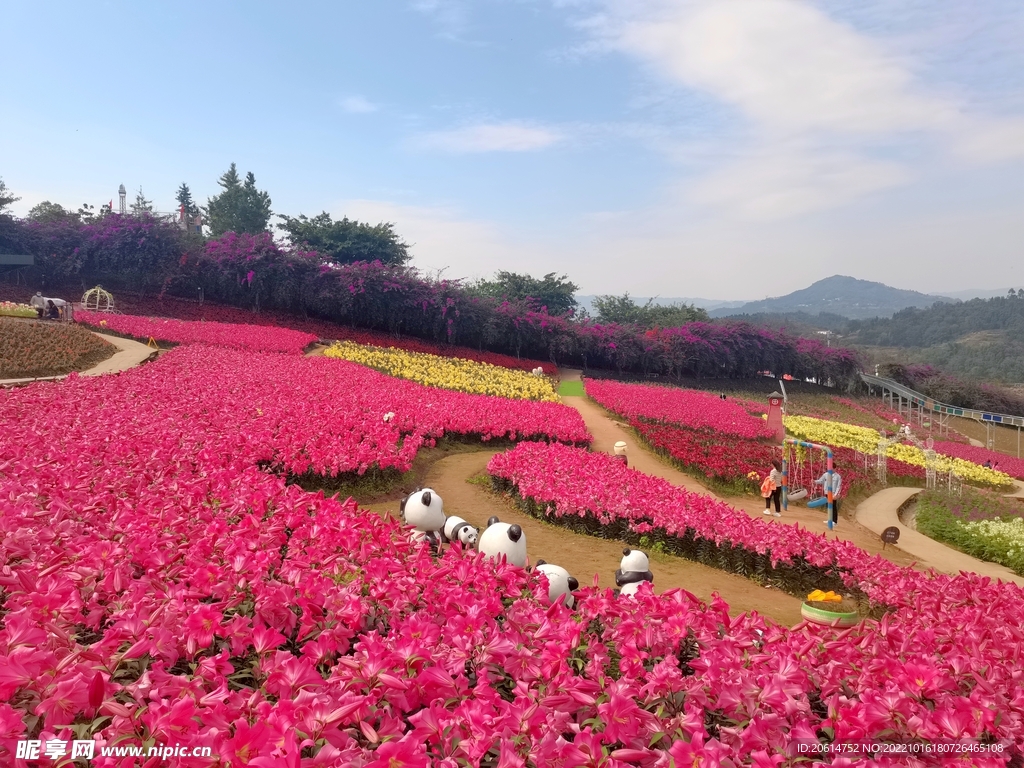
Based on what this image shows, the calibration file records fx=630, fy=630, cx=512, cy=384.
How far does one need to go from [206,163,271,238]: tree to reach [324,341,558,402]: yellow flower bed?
4001 centimetres

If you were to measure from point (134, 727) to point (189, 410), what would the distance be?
7590 mm

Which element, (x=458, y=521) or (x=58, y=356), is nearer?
(x=458, y=521)

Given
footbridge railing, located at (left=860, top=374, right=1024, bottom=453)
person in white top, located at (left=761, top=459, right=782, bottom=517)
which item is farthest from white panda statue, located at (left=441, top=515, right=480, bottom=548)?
footbridge railing, located at (left=860, top=374, right=1024, bottom=453)

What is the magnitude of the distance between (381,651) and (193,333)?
2064cm

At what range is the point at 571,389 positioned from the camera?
24.3m

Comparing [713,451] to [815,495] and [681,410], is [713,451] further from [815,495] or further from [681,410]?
[681,410]

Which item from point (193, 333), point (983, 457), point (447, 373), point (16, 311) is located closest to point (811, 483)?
point (447, 373)

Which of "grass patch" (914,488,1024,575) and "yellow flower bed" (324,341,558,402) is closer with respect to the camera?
"grass patch" (914,488,1024,575)

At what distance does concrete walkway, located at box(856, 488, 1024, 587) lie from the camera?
8.45m

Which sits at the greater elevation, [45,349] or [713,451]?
[45,349]

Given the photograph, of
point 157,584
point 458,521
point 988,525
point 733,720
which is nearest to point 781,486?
point 988,525

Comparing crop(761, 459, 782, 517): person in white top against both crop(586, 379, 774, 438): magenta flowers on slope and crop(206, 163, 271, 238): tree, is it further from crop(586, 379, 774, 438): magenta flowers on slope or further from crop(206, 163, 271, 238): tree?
crop(206, 163, 271, 238): tree

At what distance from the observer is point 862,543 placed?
9555 mm

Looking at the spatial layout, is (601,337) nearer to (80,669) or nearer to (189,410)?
(189,410)
